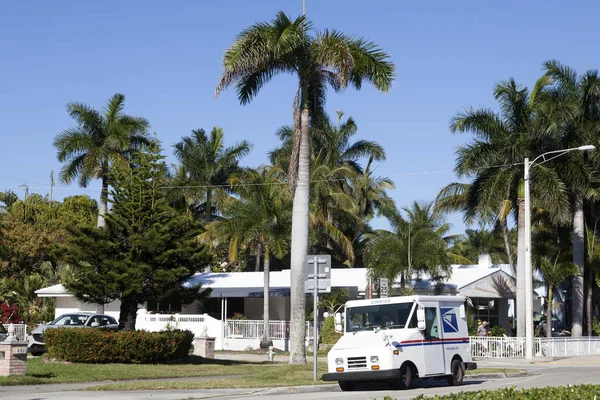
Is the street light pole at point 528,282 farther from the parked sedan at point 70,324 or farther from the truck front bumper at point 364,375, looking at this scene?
the truck front bumper at point 364,375

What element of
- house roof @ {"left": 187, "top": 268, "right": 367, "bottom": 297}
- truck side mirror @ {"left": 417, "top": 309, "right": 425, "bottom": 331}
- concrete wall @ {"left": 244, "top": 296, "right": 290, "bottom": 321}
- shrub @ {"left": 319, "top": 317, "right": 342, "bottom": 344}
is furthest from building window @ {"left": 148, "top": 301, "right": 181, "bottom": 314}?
truck side mirror @ {"left": 417, "top": 309, "right": 425, "bottom": 331}

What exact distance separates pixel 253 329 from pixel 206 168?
21.0m

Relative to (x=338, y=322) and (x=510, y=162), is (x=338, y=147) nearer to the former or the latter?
(x=510, y=162)

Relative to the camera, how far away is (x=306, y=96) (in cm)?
2955

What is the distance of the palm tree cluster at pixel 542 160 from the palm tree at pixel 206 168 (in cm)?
2165

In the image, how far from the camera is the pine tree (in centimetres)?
2861

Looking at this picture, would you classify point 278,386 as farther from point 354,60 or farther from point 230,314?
point 230,314

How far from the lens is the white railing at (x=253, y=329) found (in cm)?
4203

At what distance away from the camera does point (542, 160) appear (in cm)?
4181

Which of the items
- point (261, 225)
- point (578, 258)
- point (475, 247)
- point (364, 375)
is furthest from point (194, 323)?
point (475, 247)

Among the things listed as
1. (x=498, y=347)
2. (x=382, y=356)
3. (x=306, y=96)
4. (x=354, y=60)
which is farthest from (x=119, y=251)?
(x=498, y=347)

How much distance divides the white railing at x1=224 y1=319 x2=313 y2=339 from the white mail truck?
66.7ft

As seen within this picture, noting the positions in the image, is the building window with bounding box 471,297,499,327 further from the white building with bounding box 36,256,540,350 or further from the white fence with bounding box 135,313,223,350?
the white fence with bounding box 135,313,223,350

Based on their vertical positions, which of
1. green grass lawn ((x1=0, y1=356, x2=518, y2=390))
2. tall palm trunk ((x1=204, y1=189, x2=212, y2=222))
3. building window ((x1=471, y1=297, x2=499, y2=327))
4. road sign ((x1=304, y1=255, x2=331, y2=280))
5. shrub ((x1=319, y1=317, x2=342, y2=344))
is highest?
tall palm trunk ((x1=204, y1=189, x2=212, y2=222))
